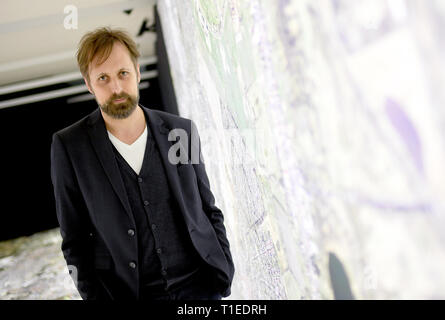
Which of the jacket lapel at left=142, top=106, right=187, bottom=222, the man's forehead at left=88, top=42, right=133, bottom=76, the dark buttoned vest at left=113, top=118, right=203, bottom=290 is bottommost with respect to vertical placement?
the dark buttoned vest at left=113, top=118, right=203, bottom=290

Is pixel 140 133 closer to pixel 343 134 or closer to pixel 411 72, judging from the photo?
pixel 343 134

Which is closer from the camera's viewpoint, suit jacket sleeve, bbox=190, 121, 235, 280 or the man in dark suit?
the man in dark suit

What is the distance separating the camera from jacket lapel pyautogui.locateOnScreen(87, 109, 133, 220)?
1.51m

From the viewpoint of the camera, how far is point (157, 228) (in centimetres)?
153

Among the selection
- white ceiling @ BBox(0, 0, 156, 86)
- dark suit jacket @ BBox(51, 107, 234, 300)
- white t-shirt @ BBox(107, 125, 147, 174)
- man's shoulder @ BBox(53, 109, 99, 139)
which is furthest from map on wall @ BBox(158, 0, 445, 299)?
white ceiling @ BBox(0, 0, 156, 86)

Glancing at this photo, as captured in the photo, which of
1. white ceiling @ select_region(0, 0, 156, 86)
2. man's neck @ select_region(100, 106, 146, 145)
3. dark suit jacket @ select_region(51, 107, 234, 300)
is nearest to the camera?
dark suit jacket @ select_region(51, 107, 234, 300)

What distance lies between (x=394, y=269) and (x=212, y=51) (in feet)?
4.10

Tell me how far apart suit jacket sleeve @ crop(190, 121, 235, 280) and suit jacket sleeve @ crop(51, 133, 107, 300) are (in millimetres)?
434

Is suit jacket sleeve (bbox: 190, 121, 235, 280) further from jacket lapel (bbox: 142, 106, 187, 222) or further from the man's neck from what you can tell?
the man's neck

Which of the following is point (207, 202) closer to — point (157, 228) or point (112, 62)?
point (157, 228)

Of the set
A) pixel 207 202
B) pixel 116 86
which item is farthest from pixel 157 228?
pixel 116 86

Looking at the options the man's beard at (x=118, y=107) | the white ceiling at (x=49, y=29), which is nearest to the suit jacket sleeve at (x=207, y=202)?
the man's beard at (x=118, y=107)

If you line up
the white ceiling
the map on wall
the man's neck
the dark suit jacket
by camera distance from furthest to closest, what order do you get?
the white ceiling, the man's neck, the dark suit jacket, the map on wall

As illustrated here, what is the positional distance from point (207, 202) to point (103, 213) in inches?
15.6
